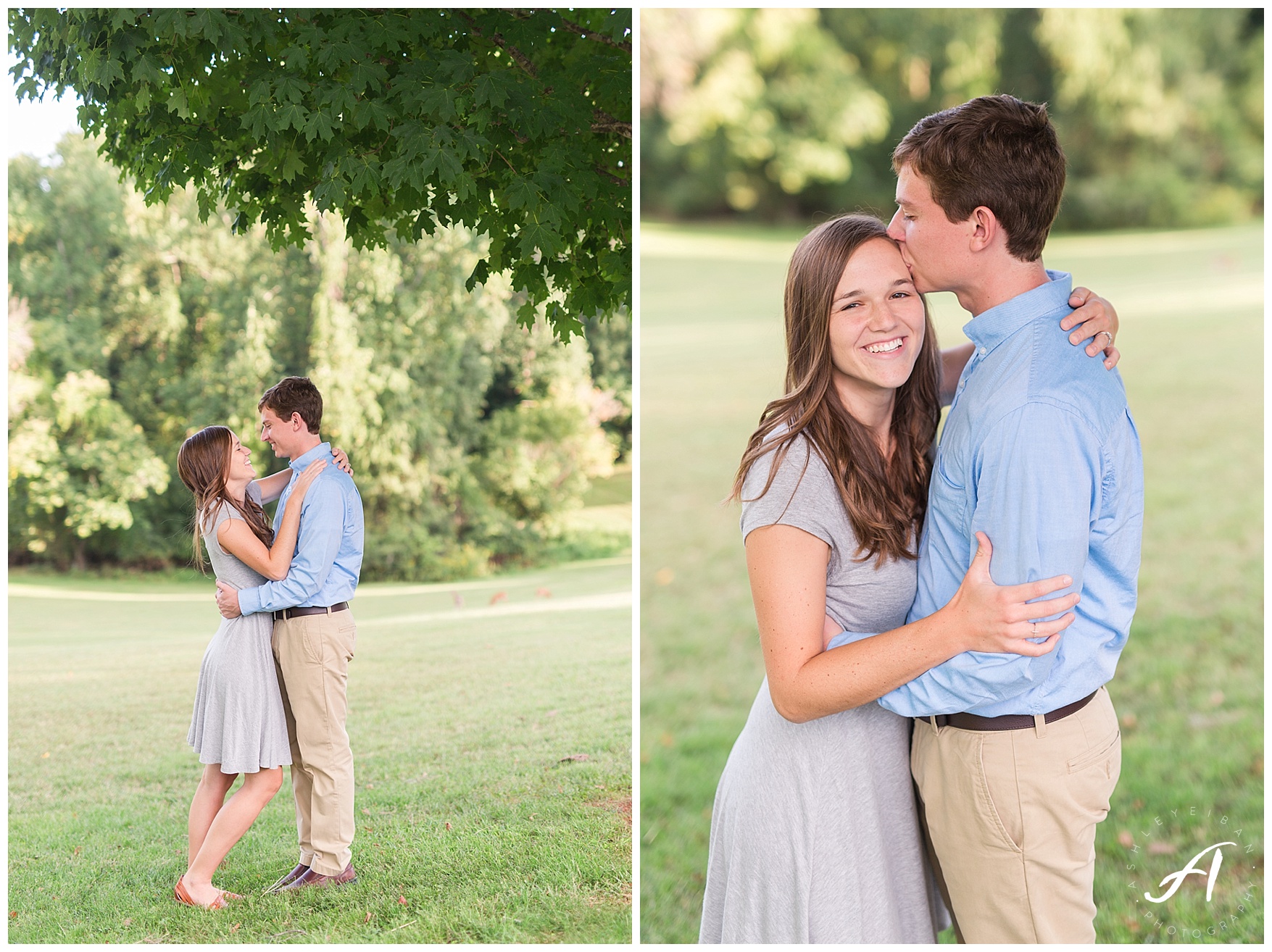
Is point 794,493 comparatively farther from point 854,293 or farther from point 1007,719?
point 1007,719

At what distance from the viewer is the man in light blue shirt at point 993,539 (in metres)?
1.80

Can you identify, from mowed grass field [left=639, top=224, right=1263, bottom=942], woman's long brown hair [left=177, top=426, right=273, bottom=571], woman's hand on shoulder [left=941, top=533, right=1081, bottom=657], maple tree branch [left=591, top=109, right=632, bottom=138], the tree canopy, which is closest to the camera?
woman's hand on shoulder [left=941, top=533, right=1081, bottom=657]

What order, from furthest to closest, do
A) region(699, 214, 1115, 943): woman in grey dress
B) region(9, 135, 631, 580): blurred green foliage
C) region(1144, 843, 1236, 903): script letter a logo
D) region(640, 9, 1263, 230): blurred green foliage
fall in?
region(640, 9, 1263, 230): blurred green foliage → region(9, 135, 631, 580): blurred green foliage → region(1144, 843, 1236, 903): script letter a logo → region(699, 214, 1115, 943): woman in grey dress

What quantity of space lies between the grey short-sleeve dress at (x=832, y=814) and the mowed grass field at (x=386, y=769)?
1.21m

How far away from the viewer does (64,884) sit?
3123mm

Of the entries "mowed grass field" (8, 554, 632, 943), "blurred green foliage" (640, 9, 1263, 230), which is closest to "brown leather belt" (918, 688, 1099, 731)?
"mowed grass field" (8, 554, 632, 943)

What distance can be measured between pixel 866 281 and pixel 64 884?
2.96 m

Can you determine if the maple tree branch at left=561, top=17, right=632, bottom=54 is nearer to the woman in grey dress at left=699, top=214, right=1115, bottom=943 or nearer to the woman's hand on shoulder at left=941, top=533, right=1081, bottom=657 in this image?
the woman in grey dress at left=699, top=214, right=1115, bottom=943

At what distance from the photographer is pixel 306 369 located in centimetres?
952

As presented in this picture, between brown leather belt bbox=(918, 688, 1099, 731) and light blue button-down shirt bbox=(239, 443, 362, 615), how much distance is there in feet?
6.08

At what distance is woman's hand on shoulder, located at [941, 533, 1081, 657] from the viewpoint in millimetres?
1703

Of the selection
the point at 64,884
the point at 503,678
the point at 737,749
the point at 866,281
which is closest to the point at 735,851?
the point at 737,749

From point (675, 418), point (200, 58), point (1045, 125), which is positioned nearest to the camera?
point (1045, 125)

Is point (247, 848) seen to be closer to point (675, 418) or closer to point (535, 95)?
point (535, 95)
